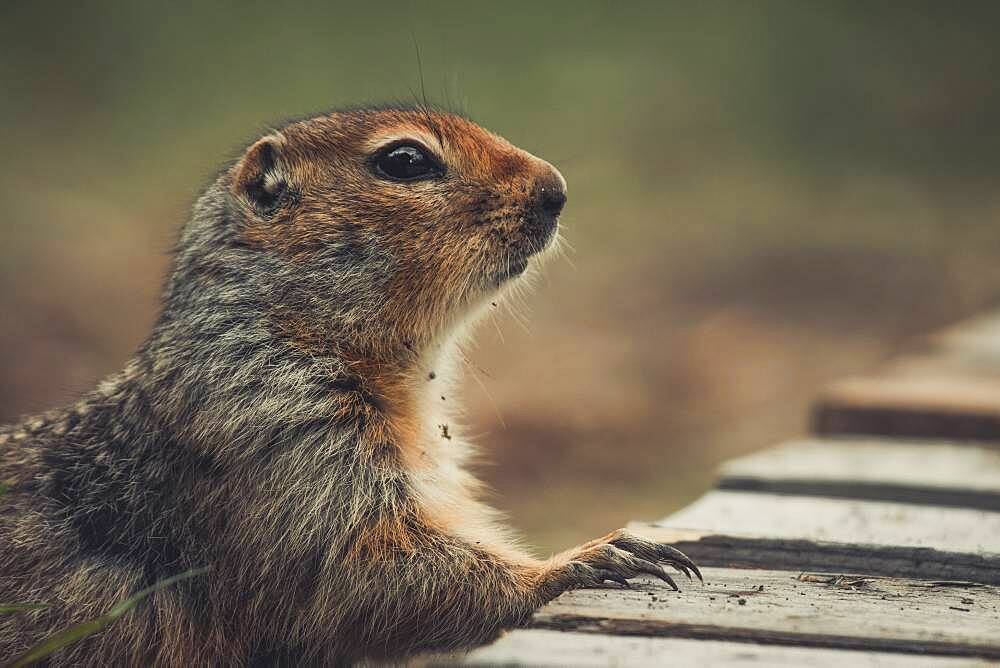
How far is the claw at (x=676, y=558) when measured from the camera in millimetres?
3408

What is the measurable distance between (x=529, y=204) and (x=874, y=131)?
15.1 meters

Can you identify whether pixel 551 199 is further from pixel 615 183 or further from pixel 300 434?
pixel 615 183

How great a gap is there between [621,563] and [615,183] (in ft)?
41.5

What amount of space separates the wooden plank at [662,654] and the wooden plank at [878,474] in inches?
75.6

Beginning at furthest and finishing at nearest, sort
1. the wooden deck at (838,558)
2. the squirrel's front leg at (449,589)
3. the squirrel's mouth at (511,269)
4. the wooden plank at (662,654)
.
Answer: the squirrel's mouth at (511,269) → the squirrel's front leg at (449,589) → the wooden deck at (838,558) → the wooden plank at (662,654)

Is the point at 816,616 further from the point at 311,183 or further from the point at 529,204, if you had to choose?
the point at 311,183

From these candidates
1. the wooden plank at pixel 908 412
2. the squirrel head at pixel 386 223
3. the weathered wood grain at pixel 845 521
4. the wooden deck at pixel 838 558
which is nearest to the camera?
the wooden deck at pixel 838 558

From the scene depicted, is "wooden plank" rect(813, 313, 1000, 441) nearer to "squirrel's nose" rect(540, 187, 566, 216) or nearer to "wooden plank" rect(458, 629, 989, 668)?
"squirrel's nose" rect(540, 187, 566, 216)

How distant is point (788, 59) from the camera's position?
64.6ft

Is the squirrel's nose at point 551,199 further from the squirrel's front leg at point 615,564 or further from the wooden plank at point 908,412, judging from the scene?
the wooden plank at point 908,412

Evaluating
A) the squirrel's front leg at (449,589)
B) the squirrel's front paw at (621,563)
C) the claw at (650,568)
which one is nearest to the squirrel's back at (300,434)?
the squirrel's front leg at (449,589)

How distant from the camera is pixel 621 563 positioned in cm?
340

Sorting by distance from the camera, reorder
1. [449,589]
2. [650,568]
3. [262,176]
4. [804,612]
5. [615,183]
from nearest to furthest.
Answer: [804,612], [650,568], [449,589], [262,176], [615,183]

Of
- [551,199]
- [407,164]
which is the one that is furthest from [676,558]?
[407,164]
